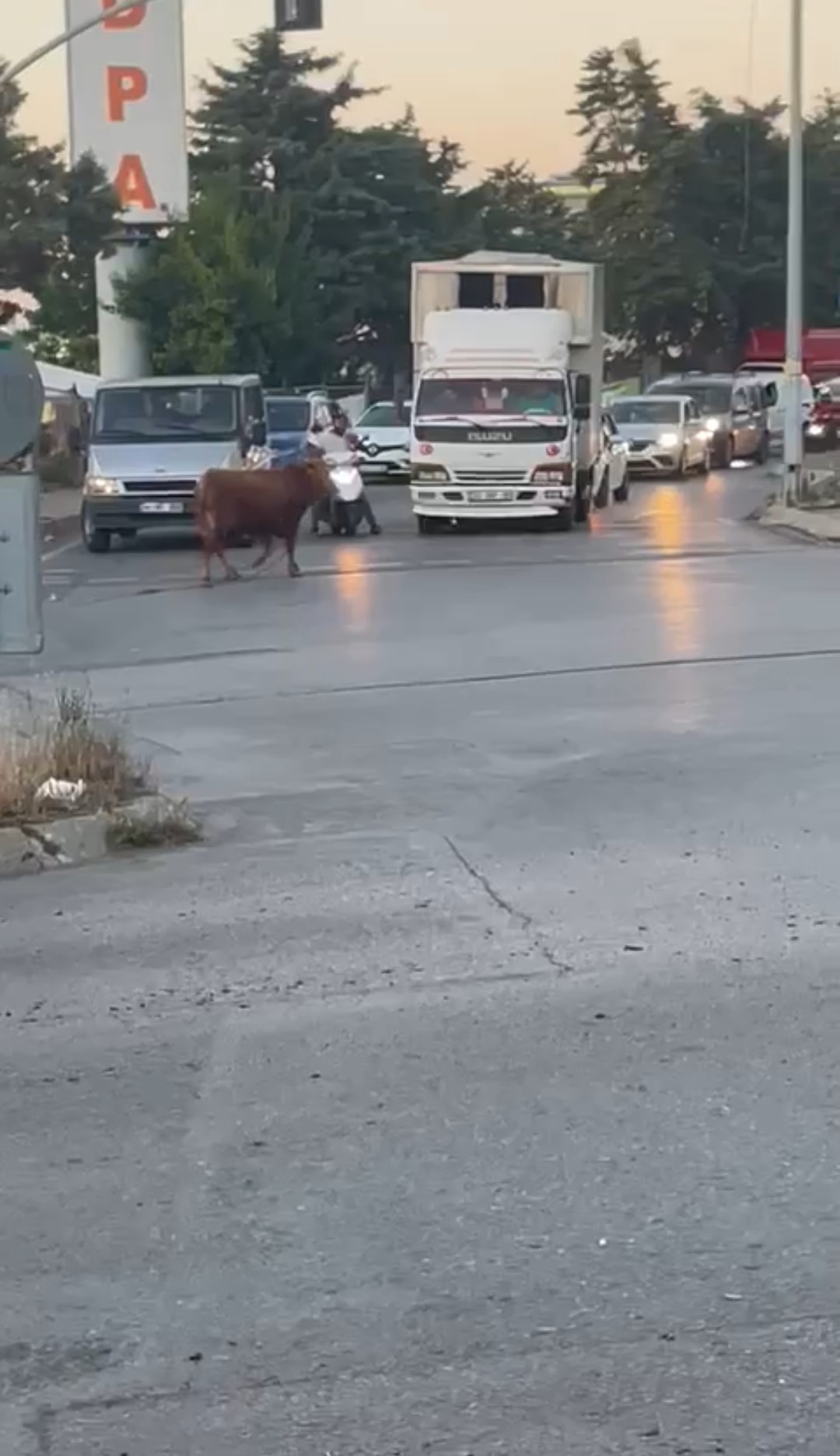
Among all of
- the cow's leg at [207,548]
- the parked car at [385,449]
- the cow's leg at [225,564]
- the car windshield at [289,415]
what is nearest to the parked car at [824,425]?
the parked car at [385,449]

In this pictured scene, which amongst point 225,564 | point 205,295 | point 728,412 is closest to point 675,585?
point 225,564

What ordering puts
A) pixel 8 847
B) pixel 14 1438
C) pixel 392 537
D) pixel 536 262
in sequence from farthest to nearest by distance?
pixel 536 262
pixel 392 537
pixel 8 847
pixel 14 1438

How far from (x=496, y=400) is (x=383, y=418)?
1525 cm

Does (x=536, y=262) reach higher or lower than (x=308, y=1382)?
higher

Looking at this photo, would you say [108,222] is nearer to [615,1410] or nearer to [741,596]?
[741,596]

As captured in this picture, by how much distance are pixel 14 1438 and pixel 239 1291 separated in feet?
2.43

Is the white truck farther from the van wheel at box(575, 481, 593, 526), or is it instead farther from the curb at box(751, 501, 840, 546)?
the curb at box(751, 501, 840, 546)

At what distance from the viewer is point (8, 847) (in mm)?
9195

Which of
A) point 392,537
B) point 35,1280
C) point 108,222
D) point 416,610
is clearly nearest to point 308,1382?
point 35,1280

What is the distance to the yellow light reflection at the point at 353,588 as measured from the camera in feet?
61.1

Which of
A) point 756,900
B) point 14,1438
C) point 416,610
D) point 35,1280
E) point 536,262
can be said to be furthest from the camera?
point 536,262

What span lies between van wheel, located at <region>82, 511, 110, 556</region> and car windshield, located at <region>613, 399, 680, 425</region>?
17065 millimetres

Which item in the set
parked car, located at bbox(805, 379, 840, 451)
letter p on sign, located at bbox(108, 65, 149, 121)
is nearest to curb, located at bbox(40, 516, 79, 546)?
letter p on sign, located at bbox(108, 65, 149, 121)

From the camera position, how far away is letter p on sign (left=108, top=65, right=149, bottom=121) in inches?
1994
